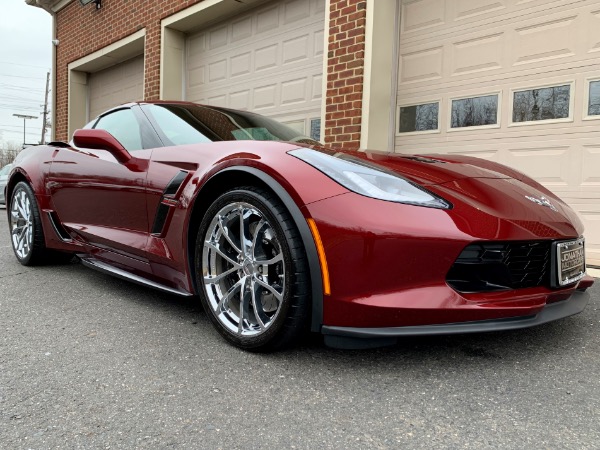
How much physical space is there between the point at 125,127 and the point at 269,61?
379 centimetres

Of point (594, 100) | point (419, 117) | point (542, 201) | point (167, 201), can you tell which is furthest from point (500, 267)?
point (419, 117)

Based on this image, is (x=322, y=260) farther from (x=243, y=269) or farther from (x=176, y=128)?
(x=176, y=128)

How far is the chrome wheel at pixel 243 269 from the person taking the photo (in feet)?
6.42

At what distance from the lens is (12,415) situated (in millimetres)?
1490

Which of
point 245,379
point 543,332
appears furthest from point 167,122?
point 543,332

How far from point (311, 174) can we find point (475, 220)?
0.63 m

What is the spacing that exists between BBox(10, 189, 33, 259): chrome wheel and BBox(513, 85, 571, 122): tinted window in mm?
4177

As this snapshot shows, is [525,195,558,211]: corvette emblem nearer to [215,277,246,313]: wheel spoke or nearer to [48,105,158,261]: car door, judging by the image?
[215,277,246,313]: wheel spoke

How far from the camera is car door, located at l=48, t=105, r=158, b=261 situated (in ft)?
8.43

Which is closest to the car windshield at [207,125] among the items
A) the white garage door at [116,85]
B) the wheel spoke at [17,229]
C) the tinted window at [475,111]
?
the wheel spoke at [17,229]

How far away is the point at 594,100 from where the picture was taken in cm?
385

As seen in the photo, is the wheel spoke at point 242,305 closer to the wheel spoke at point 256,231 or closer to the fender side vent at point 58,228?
the wheel spoke at point 256,231

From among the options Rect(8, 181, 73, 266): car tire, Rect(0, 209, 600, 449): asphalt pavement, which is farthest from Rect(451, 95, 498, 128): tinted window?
Rect(8, 181, 73, 266): car tire

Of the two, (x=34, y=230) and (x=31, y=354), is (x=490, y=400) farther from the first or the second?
(x=34, y=230)
